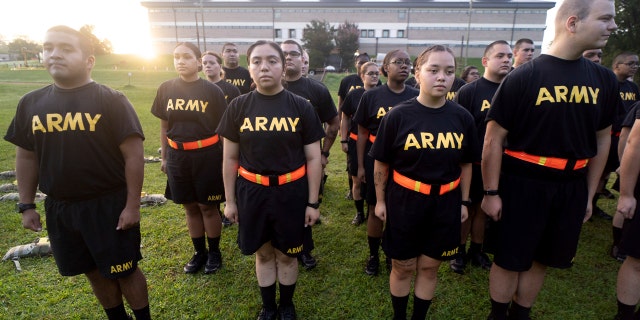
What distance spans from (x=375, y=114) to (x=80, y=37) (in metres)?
2.78

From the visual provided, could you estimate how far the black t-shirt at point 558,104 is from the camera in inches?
91.2

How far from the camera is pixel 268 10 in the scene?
56938 mm

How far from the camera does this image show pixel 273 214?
2.80m

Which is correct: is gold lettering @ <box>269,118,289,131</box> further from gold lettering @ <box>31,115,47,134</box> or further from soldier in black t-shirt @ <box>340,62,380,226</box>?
soldier in black t-shirt @ <box>340,62,380,226</box>

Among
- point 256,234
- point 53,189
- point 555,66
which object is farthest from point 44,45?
point 555,66

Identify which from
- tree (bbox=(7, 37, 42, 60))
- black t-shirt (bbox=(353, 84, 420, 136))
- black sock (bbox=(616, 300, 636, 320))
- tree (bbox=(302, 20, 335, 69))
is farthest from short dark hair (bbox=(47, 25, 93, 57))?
tree (bbox=(7, 37, 42, 60))

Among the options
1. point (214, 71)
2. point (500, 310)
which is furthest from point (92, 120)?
point (500, 310)

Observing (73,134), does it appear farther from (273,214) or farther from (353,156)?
(353,156)

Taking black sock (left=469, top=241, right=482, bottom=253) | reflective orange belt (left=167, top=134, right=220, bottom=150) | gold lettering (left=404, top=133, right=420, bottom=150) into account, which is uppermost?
gold lettering (left=404, top=133, right=420, bottom=150)

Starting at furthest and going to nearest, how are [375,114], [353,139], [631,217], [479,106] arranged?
[353,139] < [375,114] < [479,106] < [631,217]

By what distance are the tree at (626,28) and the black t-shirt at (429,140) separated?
21.5 metres

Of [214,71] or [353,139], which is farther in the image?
→ [214,71]

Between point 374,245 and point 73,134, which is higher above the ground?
point 73,134

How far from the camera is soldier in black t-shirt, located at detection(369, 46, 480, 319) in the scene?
8.16 feet
